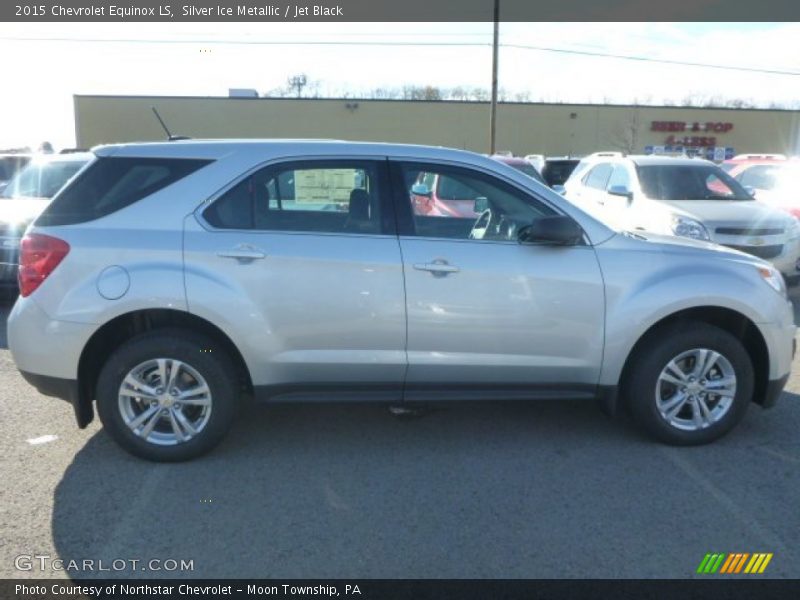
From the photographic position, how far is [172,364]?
12.8 feet

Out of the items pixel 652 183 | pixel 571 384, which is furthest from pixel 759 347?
pixel 652 183

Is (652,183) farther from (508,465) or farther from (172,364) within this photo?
(172,364)

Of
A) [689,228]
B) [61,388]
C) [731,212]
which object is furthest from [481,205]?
[731,212]

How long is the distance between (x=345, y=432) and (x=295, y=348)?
87cm

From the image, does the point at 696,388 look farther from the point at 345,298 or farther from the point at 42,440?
the point at 42,440

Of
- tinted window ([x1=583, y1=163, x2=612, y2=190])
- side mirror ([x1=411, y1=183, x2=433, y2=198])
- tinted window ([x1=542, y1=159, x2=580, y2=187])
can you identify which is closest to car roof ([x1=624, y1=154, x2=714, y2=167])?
tinted window ([x1=583, y1=163, x2=612, y2=190])

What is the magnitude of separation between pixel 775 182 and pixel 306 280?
1151cm

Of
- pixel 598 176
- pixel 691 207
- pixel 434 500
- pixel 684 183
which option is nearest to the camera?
pixel 434 500

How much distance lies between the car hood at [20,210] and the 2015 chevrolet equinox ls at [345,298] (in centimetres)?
447

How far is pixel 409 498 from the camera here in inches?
143

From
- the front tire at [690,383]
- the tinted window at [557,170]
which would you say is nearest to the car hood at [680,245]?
the front tire at [690,383]

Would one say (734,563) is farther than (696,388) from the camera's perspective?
No

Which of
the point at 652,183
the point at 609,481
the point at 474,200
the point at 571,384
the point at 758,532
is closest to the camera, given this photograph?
the point at 758,532

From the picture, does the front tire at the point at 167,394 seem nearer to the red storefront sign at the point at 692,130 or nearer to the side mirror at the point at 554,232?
the side mirror at the point at 554,232
